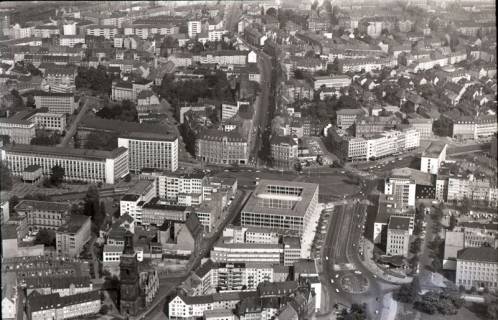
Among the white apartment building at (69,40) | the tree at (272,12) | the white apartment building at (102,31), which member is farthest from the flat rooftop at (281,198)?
the white apartment building at (69,40)

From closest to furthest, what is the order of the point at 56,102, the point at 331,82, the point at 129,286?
the point at 129,286 → the point at 56,102 → the point at 331,82

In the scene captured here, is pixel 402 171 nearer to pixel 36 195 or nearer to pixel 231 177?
pixel 231 177

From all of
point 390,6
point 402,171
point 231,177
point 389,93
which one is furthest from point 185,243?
point 390,6

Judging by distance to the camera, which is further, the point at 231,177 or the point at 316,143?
the point at 316,143

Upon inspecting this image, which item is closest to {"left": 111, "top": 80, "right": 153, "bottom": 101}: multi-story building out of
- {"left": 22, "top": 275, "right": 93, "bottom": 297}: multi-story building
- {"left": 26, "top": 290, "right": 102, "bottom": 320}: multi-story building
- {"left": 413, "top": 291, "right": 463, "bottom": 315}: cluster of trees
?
{"left": 22, "top": 275, "right": 93, "bottom": 297}: multi-story building

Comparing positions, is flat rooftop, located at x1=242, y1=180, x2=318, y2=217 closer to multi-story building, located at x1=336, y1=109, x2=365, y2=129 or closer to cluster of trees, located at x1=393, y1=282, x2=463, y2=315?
cluster of trees, located at x1=393, y1=282, x2=463, y2=315

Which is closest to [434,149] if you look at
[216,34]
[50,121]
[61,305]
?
[50,121]

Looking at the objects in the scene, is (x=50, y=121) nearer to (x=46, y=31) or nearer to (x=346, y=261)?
(x=46, y=31)
